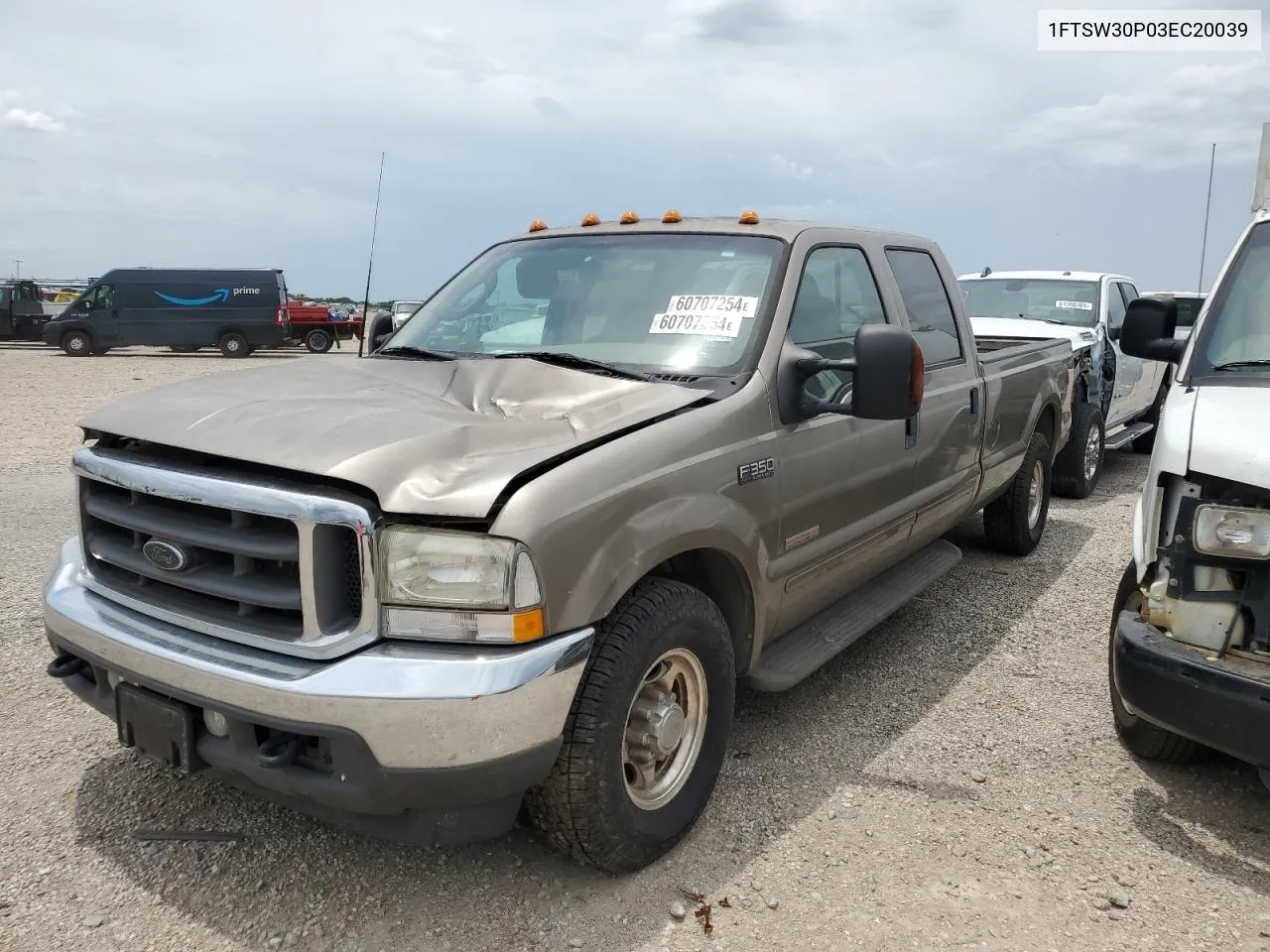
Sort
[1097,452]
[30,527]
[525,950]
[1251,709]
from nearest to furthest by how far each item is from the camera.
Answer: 1. [525,950]
2. [1251,709]
3. [30,527]
4. [1097,452]

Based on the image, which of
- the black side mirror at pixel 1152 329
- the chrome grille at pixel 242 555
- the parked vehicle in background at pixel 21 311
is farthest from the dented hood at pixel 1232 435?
the parked vehicle in background at pixel 21 311

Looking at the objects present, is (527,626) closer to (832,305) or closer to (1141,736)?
(832,305)

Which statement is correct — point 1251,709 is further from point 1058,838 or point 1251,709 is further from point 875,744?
point 875,744

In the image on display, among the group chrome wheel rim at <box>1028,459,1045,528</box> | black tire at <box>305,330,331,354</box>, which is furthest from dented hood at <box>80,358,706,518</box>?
black tire at <box>305,330,331,354</box>

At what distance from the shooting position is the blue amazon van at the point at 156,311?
24.9 metres

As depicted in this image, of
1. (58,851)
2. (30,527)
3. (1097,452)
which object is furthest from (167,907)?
(1097,452)

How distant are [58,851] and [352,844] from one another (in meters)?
0.84

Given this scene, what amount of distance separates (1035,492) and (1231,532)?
11.7 feet

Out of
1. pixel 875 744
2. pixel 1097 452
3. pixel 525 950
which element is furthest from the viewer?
pixel 1097 452

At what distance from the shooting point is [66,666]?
9.20 ft

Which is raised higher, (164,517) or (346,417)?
(346,417)

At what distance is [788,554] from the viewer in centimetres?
328

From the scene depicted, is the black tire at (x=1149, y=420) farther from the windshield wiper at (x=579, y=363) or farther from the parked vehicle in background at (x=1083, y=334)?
the windshield wiper at (x=579, y=363)

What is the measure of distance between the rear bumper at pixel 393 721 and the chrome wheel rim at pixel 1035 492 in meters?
4.59
